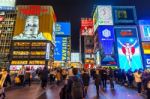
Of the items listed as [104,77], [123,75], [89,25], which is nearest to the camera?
[104,77]

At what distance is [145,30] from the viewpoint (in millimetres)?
77250

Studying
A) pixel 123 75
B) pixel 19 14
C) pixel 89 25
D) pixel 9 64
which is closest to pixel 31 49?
pixel 9 64

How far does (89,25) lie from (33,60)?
43.5 m

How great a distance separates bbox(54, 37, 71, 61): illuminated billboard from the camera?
136125mm

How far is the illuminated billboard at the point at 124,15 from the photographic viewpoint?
257 feet

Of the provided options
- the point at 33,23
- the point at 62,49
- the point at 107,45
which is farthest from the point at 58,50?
the point at 107,45

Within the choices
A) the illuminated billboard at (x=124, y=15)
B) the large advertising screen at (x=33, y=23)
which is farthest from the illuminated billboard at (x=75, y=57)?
the illuminated billboard at (x=124, y=15)

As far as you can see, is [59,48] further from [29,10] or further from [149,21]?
[149,21]

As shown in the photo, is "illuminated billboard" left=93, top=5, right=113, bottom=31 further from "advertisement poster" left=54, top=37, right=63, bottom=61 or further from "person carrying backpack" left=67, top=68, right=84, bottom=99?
"person carrying backpack" left=67, top=68, right=84, bottom=99

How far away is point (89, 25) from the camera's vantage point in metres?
119

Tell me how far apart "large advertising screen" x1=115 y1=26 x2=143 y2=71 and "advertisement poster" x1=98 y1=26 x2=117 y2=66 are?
7.49ft

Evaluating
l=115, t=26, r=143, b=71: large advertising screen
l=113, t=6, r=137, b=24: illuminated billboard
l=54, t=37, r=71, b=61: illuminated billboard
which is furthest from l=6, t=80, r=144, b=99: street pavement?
l=54, t=37, r=71, b=61: illuminated billboard

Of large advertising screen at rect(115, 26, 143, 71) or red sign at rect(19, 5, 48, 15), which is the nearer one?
large advertising screen at rect(115, 26, 143, 71)

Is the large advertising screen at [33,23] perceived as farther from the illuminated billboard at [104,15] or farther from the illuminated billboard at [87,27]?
the illuminated billboard at [104,15]
